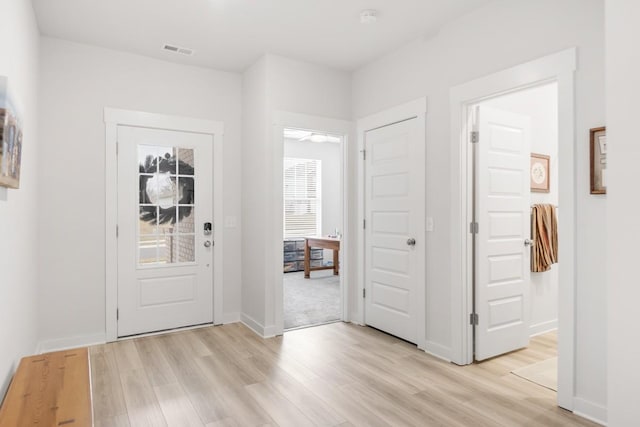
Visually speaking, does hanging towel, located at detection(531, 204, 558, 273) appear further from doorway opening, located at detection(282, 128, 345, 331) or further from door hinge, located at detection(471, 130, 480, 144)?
doorway opening, located at detection(282, 128, 345, 331)

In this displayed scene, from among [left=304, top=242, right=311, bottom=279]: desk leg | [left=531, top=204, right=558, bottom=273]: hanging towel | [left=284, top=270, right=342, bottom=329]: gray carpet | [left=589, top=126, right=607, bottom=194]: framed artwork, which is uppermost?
[left=589, top=126, right=607, bottom=194]: framed artwork

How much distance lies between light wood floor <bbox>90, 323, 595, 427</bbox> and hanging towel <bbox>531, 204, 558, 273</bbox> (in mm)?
714

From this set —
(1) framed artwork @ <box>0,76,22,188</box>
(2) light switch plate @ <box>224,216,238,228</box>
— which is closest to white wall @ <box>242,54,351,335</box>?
(2) light switch plate @ <box>224,216,238,228</box>

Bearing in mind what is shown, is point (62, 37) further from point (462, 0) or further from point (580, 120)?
point (580, 120)

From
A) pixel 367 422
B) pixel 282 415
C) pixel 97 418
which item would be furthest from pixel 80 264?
pixel 367 422

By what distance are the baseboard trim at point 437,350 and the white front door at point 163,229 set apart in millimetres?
2209

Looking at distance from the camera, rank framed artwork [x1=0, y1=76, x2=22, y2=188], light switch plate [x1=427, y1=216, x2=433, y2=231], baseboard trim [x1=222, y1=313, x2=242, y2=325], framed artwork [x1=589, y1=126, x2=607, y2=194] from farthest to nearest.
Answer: baseboard trim [x1=222, y1=313, x2=242, y2=325], light switch plate [x1=427, y1=216, x2=433, y2=231], framed artwork [x1=589, y1=126, x2=607, y2=194], framed artwork [x1=0, y1=76, x2=22, y2=188]

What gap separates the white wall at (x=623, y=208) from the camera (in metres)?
1.69

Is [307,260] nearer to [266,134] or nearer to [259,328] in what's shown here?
[259,328]

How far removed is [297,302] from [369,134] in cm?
239

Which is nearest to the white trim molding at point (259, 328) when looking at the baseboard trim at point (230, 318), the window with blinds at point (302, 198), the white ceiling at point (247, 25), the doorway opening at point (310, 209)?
the baseboard trim at point (230, 318)

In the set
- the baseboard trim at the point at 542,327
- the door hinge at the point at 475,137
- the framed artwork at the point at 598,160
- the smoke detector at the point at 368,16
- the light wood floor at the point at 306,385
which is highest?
the smoke detector at the point at 368,16

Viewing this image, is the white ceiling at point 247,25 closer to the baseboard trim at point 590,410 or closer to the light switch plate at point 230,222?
the light switch plate at point 230,222

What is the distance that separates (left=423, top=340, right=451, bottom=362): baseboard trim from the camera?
3.15 meters
